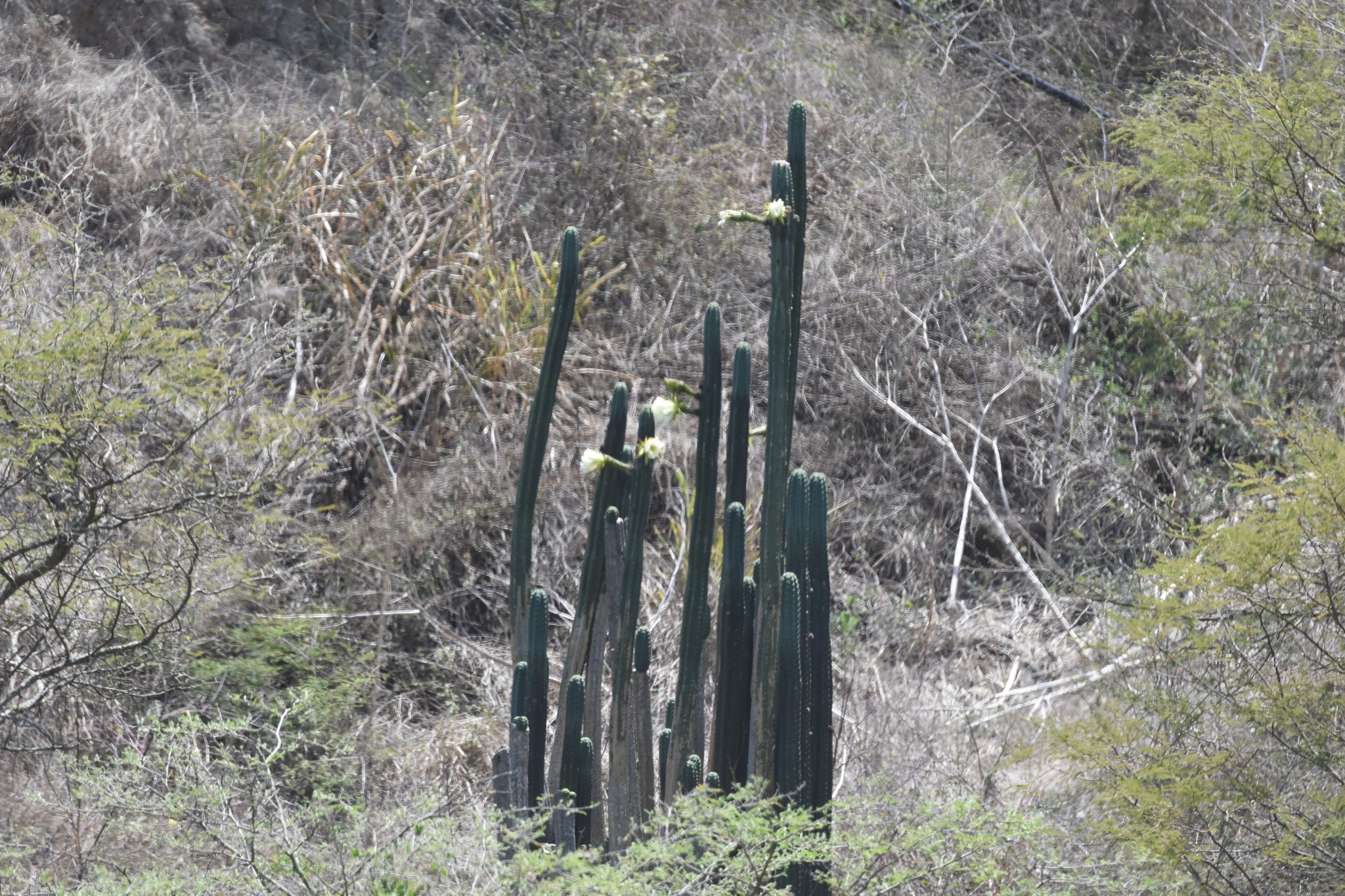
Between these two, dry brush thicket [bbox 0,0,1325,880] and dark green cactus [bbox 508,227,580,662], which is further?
dry brush thicket [bbox 0,0,1325,880]

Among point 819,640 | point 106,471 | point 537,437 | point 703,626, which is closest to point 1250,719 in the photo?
point 819,640

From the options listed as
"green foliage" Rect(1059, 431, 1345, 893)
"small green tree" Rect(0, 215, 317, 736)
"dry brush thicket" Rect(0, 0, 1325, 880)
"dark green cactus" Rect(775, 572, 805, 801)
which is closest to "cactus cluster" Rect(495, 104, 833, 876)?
"dark green cactus" Rect(775, 572, 805, 801)

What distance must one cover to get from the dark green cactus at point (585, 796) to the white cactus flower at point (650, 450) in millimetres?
768

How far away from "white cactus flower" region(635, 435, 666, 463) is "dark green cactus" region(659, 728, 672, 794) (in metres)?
0.77

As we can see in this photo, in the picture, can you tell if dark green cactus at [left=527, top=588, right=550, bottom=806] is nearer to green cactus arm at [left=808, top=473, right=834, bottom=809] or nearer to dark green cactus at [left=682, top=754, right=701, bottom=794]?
dark green cactus at [left=682, top=754, right=701, bottom=794]

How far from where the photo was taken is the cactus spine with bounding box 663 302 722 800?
11.5 ft

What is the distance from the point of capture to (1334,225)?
292 inches

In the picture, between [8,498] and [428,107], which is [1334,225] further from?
[8,498]

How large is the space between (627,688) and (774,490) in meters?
0.64

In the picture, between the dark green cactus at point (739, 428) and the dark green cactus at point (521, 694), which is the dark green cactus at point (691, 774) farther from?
the dark green cactus at point (739, 428)

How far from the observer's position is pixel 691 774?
3.43 metres

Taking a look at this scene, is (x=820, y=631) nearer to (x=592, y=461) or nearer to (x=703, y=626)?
(x=703, y=626)

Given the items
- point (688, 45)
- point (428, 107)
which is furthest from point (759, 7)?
point (428, 107)

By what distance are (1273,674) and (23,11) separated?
929 cm
